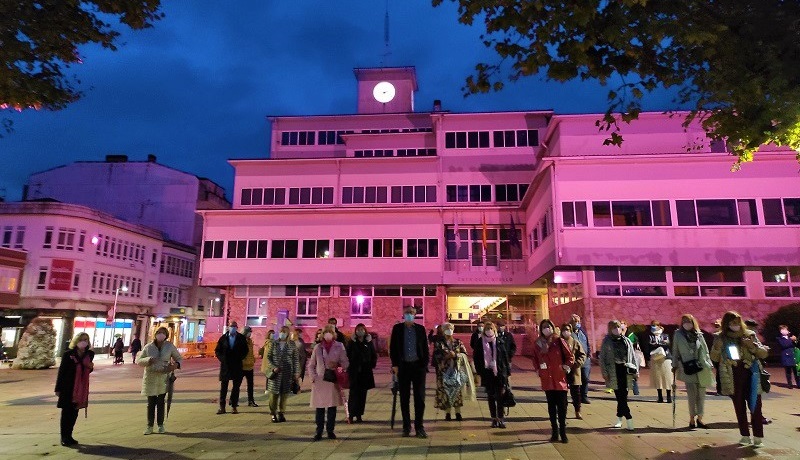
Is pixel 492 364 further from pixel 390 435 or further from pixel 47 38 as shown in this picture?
pixel 47 38

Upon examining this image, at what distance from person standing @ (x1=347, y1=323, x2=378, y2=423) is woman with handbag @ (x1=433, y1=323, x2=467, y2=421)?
1.34m

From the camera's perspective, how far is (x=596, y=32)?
229 inches

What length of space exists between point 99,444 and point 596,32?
9024 mm

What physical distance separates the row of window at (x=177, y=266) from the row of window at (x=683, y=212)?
128ft

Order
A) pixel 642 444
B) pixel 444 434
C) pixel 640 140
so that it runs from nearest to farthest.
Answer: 1. pixel 642 444
2. pixel 444 434
3. pixel 640 140

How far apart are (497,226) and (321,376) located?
2516 centimetres

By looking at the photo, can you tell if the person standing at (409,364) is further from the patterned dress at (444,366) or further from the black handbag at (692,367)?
the black handbag at (692,367)

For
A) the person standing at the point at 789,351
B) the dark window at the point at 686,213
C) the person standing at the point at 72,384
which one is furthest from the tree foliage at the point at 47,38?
the dark window at the point at 686,213

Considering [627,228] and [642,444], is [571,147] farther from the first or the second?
[642,444]

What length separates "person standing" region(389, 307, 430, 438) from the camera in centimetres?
804

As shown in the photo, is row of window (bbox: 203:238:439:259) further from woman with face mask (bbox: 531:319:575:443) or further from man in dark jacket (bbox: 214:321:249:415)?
woman with face mask (bbox: 531:319:575:443)

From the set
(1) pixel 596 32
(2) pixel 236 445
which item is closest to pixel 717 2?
(1) pixel 596 32

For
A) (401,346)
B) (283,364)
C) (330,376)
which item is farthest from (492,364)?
(283,364)

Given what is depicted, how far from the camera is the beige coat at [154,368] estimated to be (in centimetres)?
858
